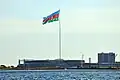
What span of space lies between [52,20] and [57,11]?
407 inches

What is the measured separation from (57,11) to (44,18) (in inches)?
495

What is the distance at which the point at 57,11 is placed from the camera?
7603 inches

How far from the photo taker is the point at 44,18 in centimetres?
18125

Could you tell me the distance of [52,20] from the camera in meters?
183

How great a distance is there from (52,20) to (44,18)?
2.93 m

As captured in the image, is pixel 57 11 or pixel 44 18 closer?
pixel 44 18
